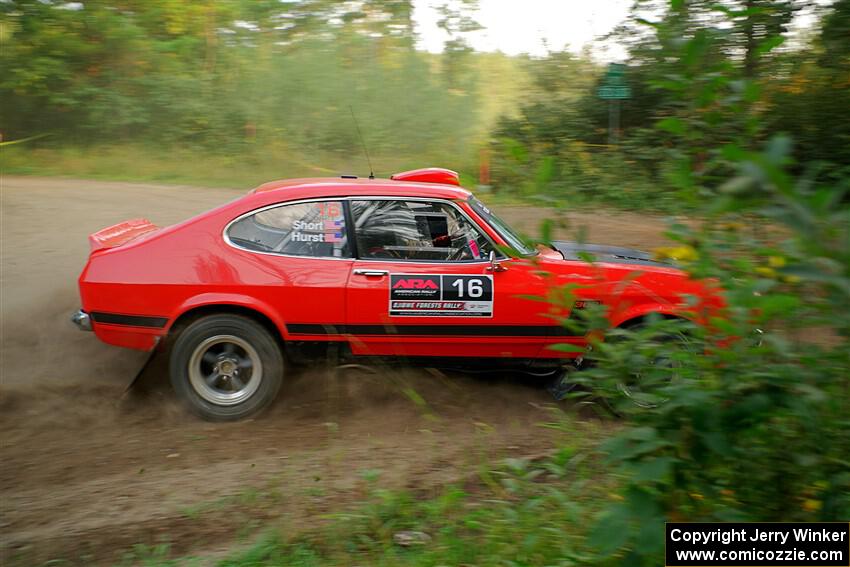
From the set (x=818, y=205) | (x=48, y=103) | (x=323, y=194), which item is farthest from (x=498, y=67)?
(x=818, y=205)

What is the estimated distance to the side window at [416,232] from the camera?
528 centimetres

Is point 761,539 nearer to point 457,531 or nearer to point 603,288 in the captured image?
point 603,288

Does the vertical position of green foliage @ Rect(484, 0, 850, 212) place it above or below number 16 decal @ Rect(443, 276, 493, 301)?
above

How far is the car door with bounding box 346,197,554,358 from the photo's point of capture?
5.18 metres

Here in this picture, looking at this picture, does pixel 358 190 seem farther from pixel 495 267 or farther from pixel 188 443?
pixel 188 443

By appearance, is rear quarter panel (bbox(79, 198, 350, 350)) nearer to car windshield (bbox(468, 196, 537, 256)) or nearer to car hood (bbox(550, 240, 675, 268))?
car windshield (bbox(468, 196, 537, 256))

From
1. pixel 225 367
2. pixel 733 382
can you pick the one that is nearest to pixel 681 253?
pixel 733 382

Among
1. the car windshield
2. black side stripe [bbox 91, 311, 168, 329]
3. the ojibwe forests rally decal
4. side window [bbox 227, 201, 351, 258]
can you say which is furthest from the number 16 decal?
black side stripe [bbox 91, 311, 168, 329]

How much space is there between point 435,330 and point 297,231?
1.18 metres

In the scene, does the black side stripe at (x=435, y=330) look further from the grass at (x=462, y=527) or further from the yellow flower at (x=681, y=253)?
the yellow flower at (x=681, y=253)

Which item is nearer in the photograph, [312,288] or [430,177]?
[312,288]

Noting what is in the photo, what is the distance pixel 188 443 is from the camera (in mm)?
4902

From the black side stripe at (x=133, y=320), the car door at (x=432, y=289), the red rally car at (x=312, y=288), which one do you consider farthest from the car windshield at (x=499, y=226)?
the black side stripe at (x=133, y=320)

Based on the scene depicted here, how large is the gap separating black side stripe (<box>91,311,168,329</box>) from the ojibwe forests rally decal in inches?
62.4
